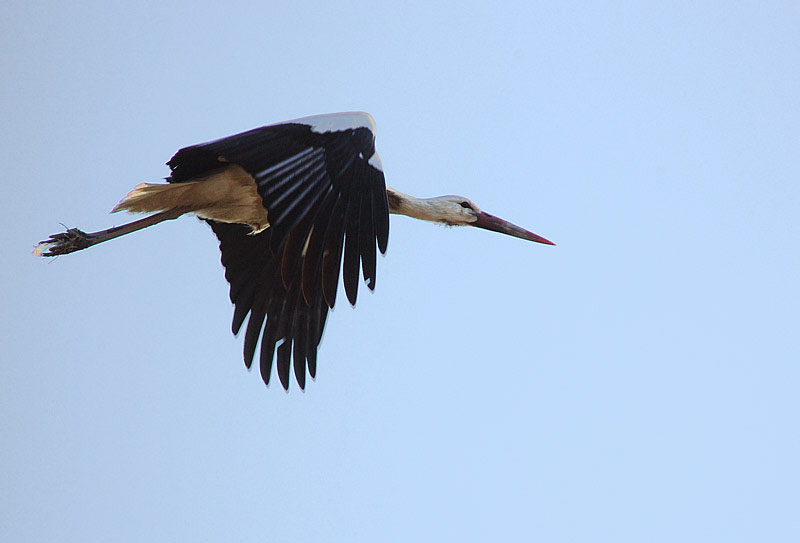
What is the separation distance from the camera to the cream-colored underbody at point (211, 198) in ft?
27.5

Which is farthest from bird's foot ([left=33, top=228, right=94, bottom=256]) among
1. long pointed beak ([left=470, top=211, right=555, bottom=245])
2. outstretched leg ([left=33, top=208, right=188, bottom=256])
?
long pointed beak ([left=470, top=211, right=555, bottom=245])

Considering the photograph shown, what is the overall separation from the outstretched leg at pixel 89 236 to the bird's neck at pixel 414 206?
1.60 meters

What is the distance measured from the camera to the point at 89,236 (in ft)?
28.6

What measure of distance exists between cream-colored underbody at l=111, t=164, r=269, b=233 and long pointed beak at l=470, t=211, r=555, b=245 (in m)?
2.23

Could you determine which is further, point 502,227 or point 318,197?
point 502,227

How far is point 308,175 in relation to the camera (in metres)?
7.31

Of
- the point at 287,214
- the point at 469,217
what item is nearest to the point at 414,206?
the point at 469,217

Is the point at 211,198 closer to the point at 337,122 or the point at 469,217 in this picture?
the point at 337,122

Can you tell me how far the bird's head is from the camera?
33.0 feet

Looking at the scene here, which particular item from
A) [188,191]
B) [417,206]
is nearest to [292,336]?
[188,191]

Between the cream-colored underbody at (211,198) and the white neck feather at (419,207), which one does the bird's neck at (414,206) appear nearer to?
the white neck feather at (419,207)

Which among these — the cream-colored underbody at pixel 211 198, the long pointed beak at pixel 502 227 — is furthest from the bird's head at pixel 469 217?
the cream-colored underbody at pixel 211 198

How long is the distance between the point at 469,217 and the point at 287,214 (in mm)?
3341

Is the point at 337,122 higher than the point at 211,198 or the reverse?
higher
